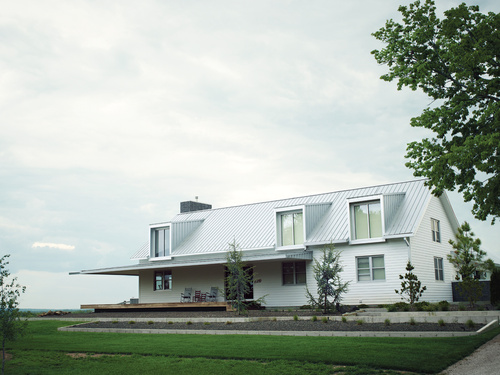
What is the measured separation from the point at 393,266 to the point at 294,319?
6697mm

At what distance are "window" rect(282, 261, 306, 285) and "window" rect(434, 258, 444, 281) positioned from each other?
21.0 ft

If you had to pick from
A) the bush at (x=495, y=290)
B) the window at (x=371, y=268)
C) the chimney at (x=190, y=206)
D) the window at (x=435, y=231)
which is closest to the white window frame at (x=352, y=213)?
the window at (x=371, y=268)

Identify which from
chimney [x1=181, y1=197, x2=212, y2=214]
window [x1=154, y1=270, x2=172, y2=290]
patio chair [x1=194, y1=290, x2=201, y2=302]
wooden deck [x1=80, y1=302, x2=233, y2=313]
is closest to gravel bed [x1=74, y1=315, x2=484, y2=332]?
wooden deck [x1=80, y1=302, x2=233, y2=313]

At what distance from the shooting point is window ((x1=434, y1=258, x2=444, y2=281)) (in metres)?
25.5

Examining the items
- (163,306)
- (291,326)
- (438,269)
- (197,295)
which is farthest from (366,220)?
(163,306)

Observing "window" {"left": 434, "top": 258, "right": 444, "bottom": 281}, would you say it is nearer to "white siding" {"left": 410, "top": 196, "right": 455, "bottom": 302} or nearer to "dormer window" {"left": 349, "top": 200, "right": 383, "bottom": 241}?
"white siding" {"left": 410, "top": 196, "right": 455, "bottom": 302}

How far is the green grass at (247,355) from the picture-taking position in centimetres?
1073

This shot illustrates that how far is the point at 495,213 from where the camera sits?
50.7ft

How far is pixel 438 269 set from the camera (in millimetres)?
25812

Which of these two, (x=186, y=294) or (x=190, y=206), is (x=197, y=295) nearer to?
(x=186, y=294)

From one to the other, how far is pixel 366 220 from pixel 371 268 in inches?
88.7

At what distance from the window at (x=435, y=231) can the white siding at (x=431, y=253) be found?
205 millimetres

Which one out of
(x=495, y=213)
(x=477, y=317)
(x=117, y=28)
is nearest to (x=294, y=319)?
(x=477, y=317)

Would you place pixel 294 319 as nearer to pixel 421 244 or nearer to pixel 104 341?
pixel 104 341
